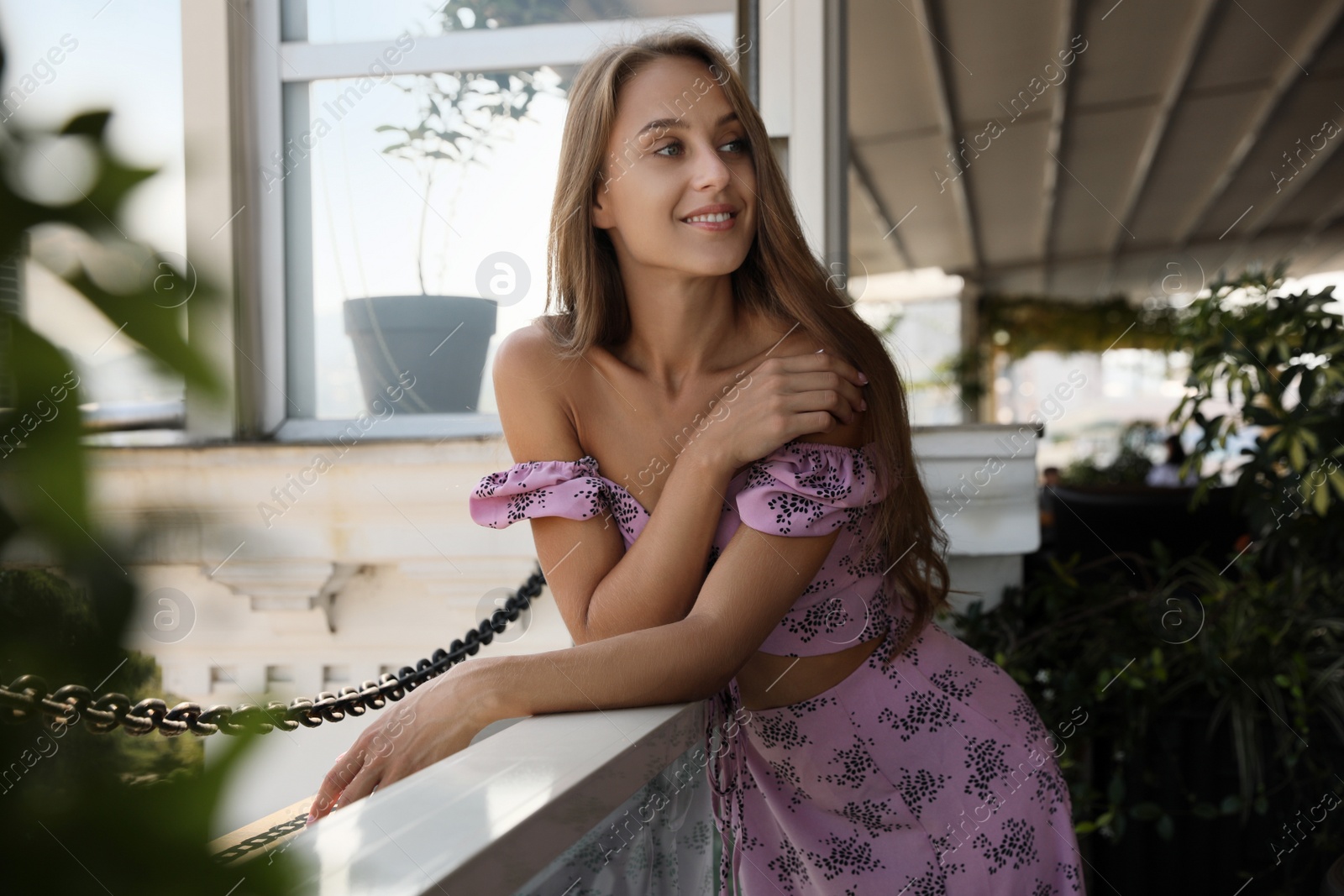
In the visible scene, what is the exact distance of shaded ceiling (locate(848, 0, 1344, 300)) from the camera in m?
4.50

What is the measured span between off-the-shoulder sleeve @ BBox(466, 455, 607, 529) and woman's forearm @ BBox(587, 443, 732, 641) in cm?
8

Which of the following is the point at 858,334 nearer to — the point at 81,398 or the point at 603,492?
the point at 603,492

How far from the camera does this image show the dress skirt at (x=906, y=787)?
1224 millimetres

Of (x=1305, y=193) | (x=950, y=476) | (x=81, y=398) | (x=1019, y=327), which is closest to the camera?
(x=81, y=398)

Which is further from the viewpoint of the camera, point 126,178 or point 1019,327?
point 1019,327

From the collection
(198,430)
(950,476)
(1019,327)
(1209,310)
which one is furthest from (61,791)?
(1019,327)

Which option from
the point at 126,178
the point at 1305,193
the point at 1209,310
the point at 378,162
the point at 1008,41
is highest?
the point at 1305,193

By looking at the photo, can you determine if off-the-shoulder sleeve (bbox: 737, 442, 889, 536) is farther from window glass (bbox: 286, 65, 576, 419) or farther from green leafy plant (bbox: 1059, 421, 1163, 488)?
green leafy plant (bbox: 1059, 421, 1163, 488)

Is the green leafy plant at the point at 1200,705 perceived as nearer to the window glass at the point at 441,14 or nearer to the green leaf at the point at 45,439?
the window glass at the point at 441,14

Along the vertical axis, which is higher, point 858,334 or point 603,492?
point 858,334

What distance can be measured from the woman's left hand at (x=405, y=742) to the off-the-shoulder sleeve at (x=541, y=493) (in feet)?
1.07

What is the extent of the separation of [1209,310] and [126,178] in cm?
249

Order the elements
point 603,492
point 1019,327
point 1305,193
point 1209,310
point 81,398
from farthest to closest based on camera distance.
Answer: point 1019,327
point 1305,193
point 1209,310
point 603,492
point 81,398

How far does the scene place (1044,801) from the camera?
1.25m
